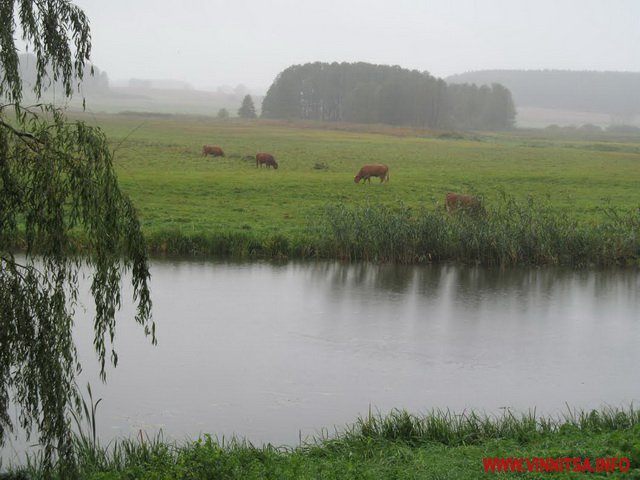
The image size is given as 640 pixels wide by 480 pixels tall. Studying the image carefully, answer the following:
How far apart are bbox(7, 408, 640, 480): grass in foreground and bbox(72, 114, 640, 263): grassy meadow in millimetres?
2523

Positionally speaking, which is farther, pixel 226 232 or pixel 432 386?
pixel 226 232

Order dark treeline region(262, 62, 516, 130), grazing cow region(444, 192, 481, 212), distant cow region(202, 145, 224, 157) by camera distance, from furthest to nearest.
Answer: dark treeline region(262, 62, 516, 130) → distant cow region(202, 145, 224, 157) → grazing cow region(444, 192, 481, 212)

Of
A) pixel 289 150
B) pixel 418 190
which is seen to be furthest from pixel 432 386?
pixel 289 150

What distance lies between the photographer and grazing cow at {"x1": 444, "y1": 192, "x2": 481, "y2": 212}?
18.6 meters

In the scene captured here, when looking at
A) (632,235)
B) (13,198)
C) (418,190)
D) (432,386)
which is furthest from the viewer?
(418,190)

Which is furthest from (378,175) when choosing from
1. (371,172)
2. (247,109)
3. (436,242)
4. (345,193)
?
(247,109)

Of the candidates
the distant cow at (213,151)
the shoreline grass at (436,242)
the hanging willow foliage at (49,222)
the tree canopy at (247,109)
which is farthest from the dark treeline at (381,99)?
the hanging willow foliage at (49,222)

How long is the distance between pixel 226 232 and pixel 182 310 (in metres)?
5.01

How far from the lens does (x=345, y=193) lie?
2606 centimetres

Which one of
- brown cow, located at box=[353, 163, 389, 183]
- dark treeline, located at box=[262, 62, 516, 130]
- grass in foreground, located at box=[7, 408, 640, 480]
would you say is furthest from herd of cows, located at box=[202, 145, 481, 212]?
dark treeline, located at box=[262, 62, 516, 130]

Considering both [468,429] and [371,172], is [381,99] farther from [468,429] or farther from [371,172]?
[468,429]

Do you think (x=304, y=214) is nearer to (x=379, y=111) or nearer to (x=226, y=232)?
(x=226, y=232)

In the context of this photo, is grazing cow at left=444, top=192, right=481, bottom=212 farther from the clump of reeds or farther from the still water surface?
the clump of reeds

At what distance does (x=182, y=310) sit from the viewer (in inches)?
516
